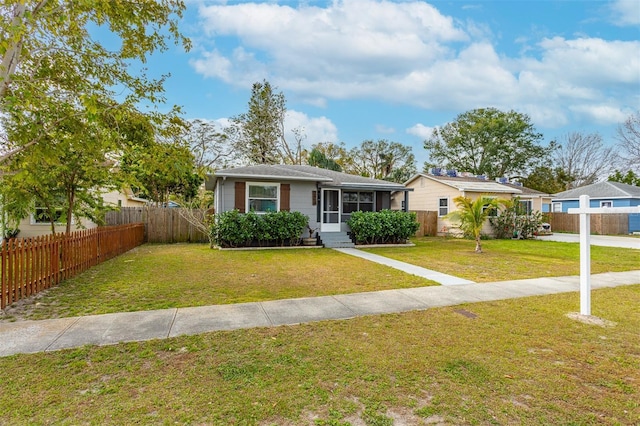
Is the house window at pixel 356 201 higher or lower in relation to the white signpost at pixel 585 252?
higher

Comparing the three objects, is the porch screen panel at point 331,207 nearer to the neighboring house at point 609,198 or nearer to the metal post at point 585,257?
the metal post at point 585,257

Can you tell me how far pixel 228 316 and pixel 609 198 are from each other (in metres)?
28.9

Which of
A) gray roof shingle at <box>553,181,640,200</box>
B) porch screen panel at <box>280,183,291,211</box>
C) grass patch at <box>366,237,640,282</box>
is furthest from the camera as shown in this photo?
gray roof shingle at <box>553,181,640,200</box>

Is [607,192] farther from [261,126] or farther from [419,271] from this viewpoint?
[261,126]

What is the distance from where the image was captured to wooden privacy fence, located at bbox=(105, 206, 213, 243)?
1526 centimetres

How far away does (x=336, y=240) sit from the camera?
14203 mm

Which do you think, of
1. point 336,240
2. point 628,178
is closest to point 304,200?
point 336,240

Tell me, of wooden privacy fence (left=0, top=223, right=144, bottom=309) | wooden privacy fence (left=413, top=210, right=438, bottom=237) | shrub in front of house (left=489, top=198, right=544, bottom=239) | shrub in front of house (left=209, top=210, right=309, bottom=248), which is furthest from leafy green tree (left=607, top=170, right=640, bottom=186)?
wooden privacy fence (left=0, top=223, right=144, bottom=309)

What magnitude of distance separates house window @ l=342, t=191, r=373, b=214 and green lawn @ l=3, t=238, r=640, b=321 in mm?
4031

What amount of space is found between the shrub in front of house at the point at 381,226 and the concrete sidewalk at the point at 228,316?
741cm

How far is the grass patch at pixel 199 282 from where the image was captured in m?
5.19

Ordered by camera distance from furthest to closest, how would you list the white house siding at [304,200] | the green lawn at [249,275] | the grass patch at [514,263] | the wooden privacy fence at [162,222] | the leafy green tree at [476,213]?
the wooden privacy fence at [162,222] < the white house siding at [304,200] < the leafy green tree at [476,213] < the grass patch at [514,263] < the green lawn at [249,275]

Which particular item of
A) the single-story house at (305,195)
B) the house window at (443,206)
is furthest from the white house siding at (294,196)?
the house window at (443,206)

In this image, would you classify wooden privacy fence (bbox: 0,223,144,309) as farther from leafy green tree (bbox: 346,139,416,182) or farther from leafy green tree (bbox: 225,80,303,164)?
leafy green tree (bbox: 346,139,416,182)
